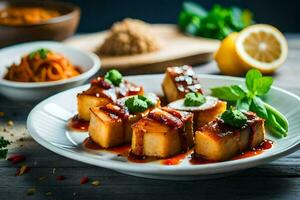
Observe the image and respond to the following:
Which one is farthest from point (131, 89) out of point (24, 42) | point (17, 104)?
point (24, 42)

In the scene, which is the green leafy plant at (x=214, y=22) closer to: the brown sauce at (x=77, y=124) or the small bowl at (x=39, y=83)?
the small bowl at (x=39, y=83)

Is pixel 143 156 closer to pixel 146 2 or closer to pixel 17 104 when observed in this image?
pixel 17 104

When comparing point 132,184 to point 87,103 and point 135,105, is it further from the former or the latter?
point 87,103

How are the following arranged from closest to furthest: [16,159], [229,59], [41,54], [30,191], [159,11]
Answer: [30,191] → [16,159] → [41,54] → [229,59] → [159,11]

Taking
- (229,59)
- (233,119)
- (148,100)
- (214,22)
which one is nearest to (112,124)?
(148,100)

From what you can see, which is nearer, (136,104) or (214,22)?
(136,104)

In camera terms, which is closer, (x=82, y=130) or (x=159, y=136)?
(x=159, y=136)
